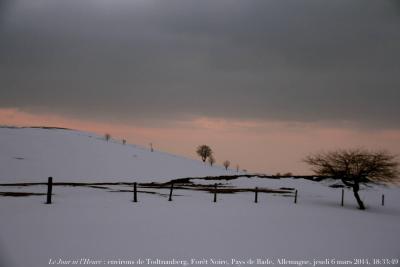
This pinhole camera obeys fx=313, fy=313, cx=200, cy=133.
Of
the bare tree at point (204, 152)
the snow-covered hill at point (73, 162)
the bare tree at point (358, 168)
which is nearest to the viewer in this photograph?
the bare tree at point (358, 168)

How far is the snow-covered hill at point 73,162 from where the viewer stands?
4187 centimetres

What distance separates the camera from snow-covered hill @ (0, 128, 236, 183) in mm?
41872

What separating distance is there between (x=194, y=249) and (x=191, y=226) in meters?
3.48

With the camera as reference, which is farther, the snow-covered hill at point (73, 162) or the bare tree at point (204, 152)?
the bare tree at point (204, 152)

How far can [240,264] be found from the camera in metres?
9.57

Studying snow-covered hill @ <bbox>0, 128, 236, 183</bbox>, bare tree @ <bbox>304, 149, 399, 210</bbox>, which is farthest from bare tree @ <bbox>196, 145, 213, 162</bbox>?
bare tree @ <bbox>304, 149, 399, 210</bbox>

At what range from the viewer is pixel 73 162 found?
50.9 m

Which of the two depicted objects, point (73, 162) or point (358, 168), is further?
point (73, 162)

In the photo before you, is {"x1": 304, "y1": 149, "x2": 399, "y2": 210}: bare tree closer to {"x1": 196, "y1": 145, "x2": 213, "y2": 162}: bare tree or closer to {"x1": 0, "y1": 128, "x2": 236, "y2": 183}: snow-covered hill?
{"x1": 0, "y1": 128, "x2": 236, "y2": 183}: snow-covered hill

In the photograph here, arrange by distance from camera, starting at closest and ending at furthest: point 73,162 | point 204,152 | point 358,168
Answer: point 358,168
point 73,162
point 204,152

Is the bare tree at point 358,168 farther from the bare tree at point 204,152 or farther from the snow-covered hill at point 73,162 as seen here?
the bare tree at point 204,152

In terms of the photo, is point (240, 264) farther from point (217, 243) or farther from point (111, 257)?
point (111, 257)

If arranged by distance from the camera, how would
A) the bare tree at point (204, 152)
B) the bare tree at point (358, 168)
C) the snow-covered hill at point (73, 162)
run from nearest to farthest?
the bare tree at point (358, 168) → the snow-covered hill at point (73, 162) → the bare tree at point (204, 152)

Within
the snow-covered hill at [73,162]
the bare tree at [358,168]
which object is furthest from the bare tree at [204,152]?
the bare tree at [358,168]
